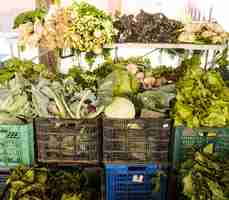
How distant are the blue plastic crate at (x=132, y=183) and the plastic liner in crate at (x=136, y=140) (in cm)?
5

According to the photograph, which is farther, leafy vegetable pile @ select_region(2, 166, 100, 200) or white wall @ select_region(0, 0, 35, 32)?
white wall @ select_region(0, 0, 35, 32)

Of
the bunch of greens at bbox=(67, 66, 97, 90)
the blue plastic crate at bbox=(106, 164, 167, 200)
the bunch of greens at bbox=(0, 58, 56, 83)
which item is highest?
the bunch of greens at bbox=(0, 58, 56, 83)

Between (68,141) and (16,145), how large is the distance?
1.10 ft

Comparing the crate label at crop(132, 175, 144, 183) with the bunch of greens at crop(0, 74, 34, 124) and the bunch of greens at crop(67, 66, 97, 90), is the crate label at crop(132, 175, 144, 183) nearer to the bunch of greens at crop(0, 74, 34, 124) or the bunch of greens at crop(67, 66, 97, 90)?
the bunch of greens at crop(67, 66, 97, 90)

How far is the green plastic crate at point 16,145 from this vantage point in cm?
179

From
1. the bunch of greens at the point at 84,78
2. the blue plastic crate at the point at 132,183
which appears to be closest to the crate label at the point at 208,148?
the blue plastic crate at the point at 132,183

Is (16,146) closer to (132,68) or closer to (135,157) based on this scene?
(135,157)

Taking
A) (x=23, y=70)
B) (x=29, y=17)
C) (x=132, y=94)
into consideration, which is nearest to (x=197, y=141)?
(x=132, y=94)

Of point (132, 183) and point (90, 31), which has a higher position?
point (90, 31)

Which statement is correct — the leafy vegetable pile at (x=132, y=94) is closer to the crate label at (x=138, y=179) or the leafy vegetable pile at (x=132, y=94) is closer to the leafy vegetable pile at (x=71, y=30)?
the leafy vegetable pile at (x=71, y=30)

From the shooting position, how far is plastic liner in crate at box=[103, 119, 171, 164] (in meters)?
1.75

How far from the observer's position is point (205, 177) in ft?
5.51

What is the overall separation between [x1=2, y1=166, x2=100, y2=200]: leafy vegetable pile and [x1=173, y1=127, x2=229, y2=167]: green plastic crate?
638mm

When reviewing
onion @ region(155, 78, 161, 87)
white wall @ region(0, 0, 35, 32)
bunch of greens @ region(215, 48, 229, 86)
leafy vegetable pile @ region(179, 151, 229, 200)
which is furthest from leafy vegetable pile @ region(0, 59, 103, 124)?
white wall @ region(0, 0, 35, 32)
